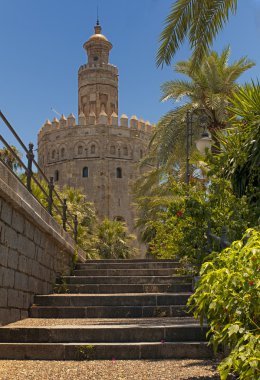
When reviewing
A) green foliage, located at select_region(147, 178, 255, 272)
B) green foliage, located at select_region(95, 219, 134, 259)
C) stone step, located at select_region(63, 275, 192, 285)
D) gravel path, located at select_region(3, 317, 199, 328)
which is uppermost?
green foliage, located at select_region(95, 219, 134, 259)

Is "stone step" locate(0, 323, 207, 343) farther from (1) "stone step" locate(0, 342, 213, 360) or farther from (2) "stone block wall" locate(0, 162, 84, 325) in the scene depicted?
(2) "stone block wall" locate(0, 162, 84, 325)

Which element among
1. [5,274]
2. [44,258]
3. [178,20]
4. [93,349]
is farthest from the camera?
[178,20]

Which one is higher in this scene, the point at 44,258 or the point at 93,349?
the point at 44,258

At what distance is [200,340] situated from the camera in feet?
19.6

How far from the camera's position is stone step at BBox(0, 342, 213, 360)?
18.5 feet

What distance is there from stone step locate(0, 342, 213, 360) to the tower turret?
4424 cm

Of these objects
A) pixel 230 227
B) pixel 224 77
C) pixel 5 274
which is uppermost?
pixel 224 77

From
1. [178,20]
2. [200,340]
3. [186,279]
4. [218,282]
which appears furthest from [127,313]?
[178,20]

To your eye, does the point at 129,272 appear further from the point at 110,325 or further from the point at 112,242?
the point at 112,242

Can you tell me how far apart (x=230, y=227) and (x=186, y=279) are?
Result: 2342mm

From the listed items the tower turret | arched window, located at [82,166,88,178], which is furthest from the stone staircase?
the tower turret

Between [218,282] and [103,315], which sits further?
[103,315]

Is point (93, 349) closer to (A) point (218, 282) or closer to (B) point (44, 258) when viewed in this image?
(A) point (218, 282)

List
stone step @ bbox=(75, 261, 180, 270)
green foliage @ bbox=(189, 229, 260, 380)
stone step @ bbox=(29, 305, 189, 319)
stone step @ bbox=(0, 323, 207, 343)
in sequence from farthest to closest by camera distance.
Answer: stone step @ bbox=(75, 261, 180, 270)
stone step @ bbox=(29, 305, 189, 319)
stone step @ bbox=(0, 323, 207, 343)
green foliage @ bbox=(189, 229, 260, 380)
